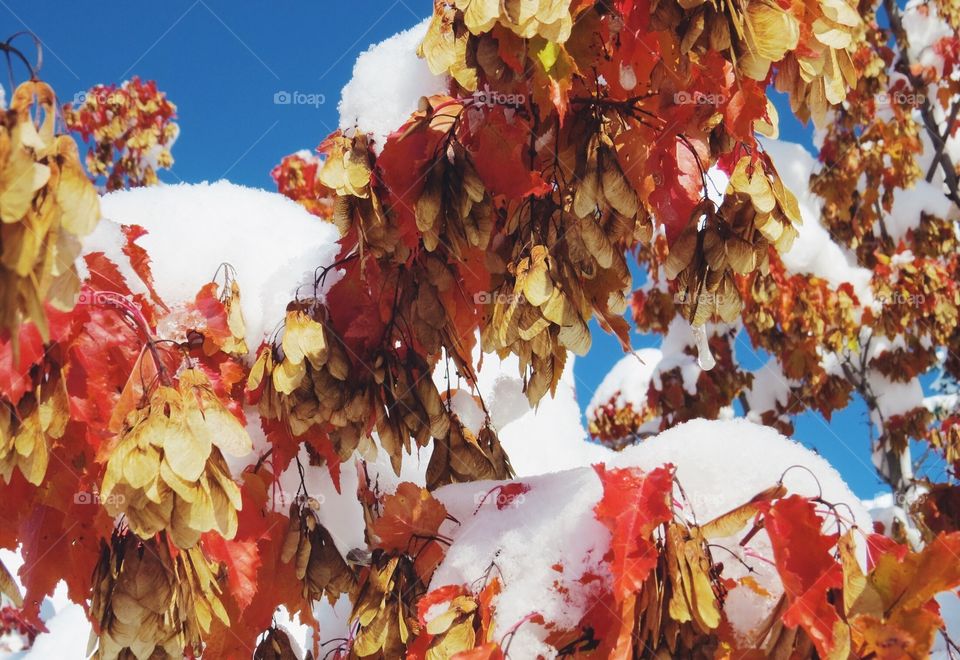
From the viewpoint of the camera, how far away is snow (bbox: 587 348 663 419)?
8.52m

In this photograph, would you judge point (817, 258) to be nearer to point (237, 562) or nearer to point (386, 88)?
point (386, 88)

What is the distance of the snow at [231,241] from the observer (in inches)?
63.7

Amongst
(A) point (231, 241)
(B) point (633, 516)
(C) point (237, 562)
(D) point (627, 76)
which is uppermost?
(A) point (231, 241)

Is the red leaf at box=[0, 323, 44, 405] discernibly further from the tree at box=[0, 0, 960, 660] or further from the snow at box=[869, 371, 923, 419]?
the snow at box=[869, 371, 923, 419]

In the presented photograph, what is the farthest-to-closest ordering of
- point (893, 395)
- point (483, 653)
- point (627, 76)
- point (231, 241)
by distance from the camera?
1. point (893, 395)
2. point (231, 241)
3. point (627, 76)
4. point (483, 653)

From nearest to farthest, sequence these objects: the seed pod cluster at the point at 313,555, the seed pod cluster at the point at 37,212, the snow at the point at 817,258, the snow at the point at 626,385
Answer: the seed pod cluster at the point at 37,212 → the seed pod cluster at the point at 313,555 → the snow at the point at 817,258 → the snow at the point at 626,385

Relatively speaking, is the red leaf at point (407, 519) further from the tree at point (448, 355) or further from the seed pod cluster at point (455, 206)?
the seed pod cluster at point (455, 206)

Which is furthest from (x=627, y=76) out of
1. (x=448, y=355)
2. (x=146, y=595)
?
(x=146, y=595)

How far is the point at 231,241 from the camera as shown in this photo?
1743 millimetres

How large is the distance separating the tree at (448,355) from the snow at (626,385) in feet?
22.4

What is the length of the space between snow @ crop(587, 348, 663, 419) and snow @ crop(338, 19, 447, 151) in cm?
677

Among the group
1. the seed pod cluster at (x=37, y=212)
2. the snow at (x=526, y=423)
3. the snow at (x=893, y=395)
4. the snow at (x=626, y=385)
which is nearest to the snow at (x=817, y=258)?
the snow at (x=893, y=395)

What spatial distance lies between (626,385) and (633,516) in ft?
25.6

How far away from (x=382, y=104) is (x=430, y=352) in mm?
454
